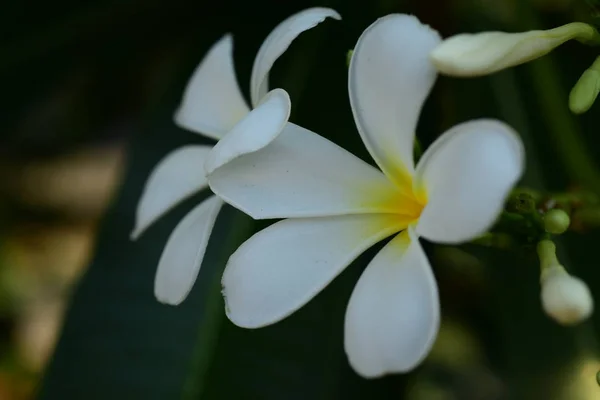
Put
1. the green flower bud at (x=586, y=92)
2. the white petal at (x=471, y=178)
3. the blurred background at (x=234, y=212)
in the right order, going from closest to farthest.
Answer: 1. the white petal at (x=471, y=178)
2. the green flower bud at (x=586, y=92)
3. the blurred background at (x=234, y=212)

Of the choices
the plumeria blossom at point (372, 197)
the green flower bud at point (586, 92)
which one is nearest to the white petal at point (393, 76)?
the plumeria blossom at point (372, 197)

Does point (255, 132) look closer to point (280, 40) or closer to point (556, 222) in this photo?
point (280, 40)

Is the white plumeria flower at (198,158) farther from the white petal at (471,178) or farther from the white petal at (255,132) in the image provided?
the white petal at (471,178)

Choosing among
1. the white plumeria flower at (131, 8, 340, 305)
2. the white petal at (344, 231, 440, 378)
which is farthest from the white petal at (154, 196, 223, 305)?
the white petal at (344, 231, 440, 378)

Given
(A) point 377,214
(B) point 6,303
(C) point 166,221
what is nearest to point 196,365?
(C) point 166,221

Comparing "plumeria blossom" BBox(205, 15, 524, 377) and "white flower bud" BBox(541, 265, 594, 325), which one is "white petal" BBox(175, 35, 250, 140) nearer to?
"plumeria blossom" BBox(205, 15, 524, 377)

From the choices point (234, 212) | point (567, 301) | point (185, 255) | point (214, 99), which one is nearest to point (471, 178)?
point (567, 301)

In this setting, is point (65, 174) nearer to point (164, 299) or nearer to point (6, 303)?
point (6, 303)
